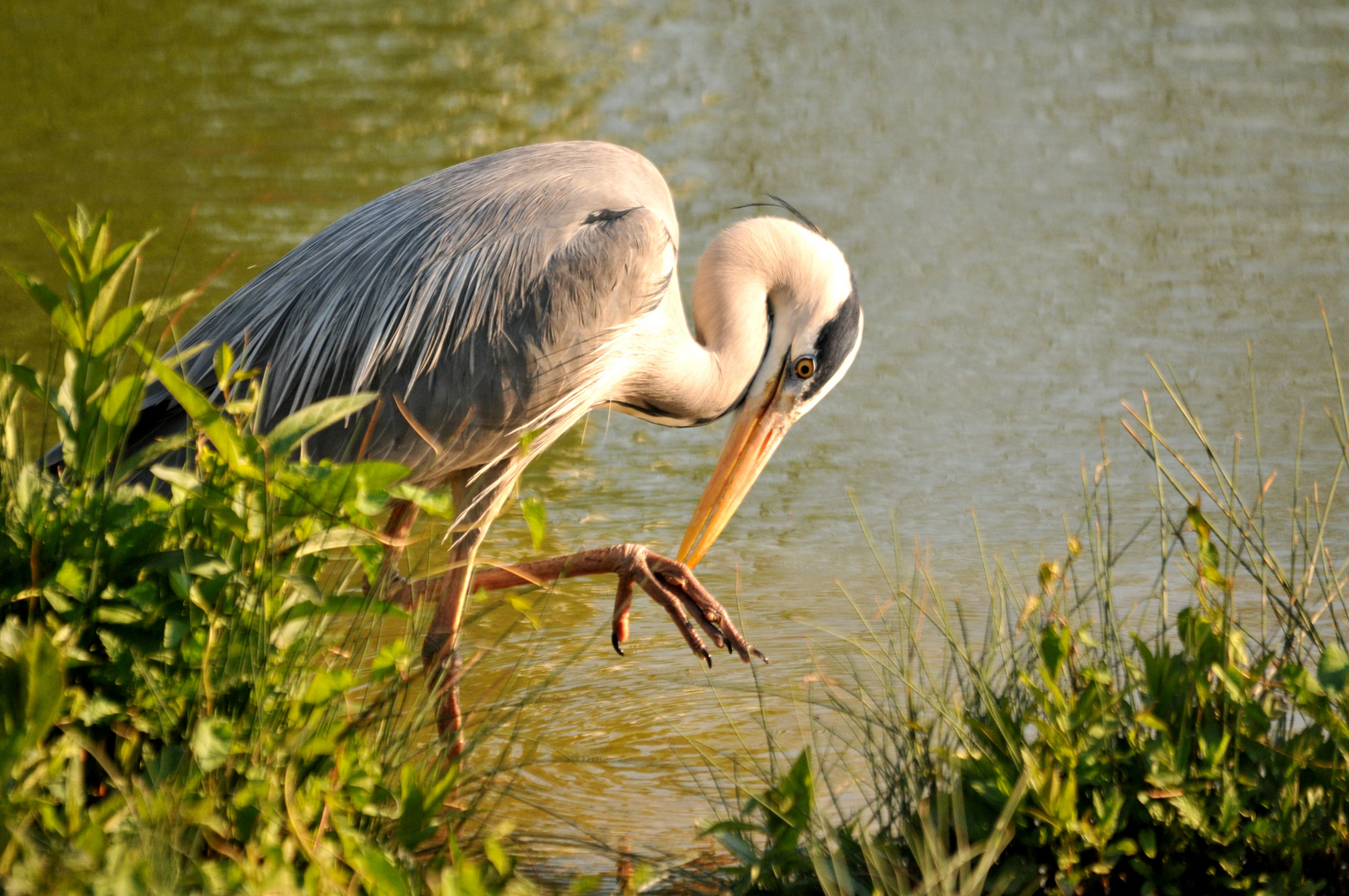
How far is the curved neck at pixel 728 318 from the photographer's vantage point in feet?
A: 14.3

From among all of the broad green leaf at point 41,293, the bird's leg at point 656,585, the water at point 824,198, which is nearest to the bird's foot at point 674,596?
the bird's leg at point 656,585

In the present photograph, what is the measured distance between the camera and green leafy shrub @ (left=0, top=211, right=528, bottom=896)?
2.25 m

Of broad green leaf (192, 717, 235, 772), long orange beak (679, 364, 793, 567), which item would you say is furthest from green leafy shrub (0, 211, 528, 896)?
long orange beak (679, 364, 793, 567)

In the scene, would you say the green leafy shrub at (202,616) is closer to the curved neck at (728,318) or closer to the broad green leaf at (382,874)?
the broad green leaf at (382,874)

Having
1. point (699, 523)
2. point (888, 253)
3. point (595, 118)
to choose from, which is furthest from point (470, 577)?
point (595, 118)

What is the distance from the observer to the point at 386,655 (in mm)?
2393

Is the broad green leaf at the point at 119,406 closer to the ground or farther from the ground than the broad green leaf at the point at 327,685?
farther from the ground

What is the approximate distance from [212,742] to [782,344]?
258 centimetres

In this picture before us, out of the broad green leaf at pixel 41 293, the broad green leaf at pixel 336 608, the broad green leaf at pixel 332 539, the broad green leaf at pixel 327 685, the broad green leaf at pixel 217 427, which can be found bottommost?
the broad green leaf at pixel 327 685

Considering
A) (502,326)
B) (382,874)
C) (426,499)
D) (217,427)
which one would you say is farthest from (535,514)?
(502,326)

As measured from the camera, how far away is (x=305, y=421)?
2.35 meters

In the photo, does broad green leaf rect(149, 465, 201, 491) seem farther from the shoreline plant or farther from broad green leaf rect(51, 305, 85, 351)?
the shoreline plant

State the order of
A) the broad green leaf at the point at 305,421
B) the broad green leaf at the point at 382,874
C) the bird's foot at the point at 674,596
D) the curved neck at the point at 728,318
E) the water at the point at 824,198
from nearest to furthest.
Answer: the broad green leaf at the point at 382,874 < the broad green leaf at the point at 305,421 < the bird's foot at the point at 674,596 < the curved neck at the point at 728,318 < the water at the point at 824,198

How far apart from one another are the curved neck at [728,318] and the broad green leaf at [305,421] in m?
2.00
